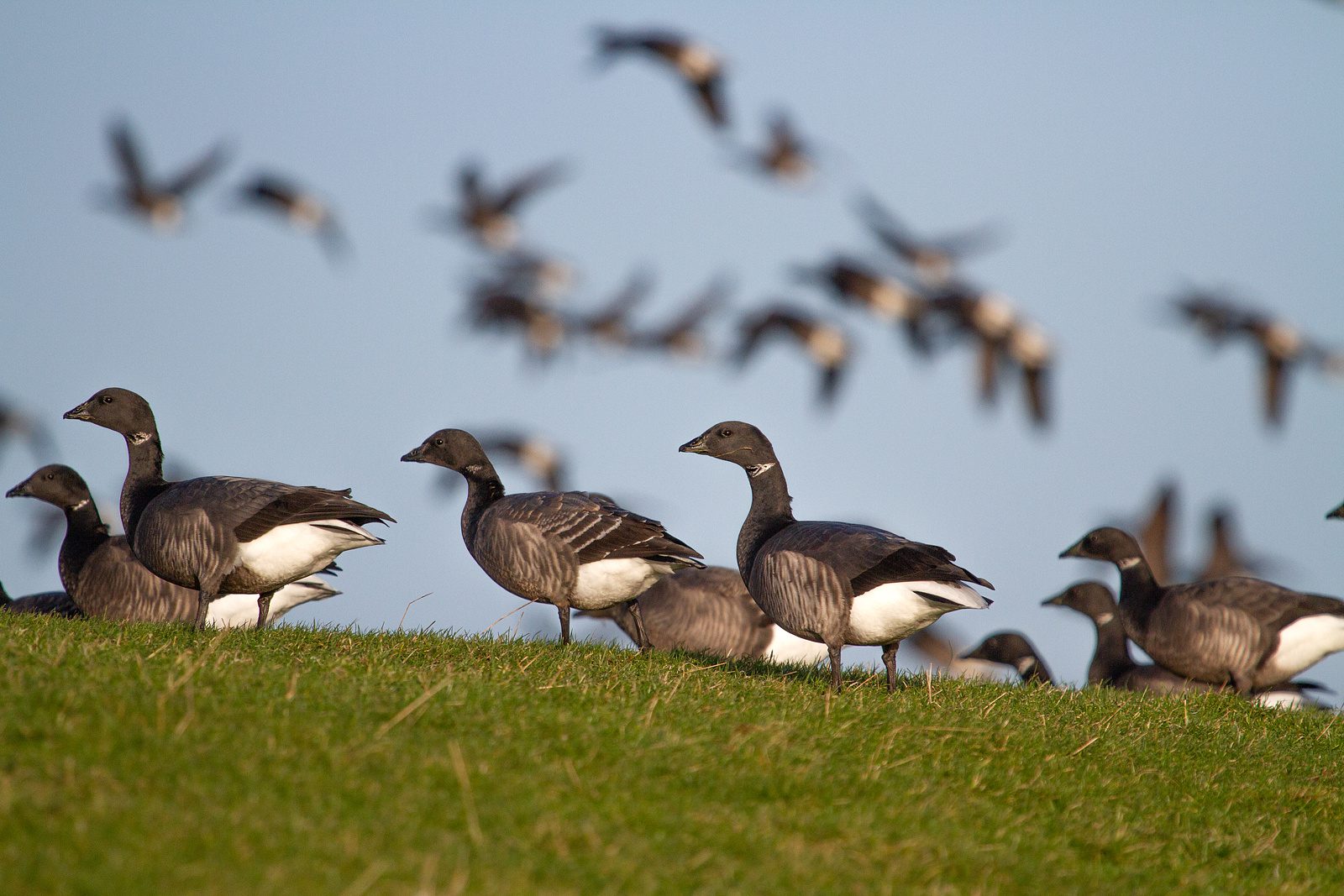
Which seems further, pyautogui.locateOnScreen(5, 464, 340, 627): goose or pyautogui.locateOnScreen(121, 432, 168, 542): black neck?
pyautogui.locateOnScreen(5, 464, 340, 627): goose

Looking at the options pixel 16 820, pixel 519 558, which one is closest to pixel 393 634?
pixel 519 558

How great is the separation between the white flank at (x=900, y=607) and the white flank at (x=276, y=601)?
8.24 metres

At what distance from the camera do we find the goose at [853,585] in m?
11.3

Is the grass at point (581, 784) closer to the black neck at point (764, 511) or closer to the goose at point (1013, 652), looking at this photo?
the black neck at point (764, 511)

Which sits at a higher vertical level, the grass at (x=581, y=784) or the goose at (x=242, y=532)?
the goose at (x=242, y=532)

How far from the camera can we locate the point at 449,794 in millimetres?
7297

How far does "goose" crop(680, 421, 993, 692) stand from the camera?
37.0ft

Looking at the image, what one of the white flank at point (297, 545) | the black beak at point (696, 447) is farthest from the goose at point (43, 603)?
the black beak at point (696, 447)

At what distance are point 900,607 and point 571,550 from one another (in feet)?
12.1

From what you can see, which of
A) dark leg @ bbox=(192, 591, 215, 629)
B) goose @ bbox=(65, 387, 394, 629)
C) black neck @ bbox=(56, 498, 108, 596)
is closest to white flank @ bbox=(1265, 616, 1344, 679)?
goose @ bbox=(65, 387, 394, 629)

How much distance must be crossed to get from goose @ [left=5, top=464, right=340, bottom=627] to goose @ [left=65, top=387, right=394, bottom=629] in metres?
2.65

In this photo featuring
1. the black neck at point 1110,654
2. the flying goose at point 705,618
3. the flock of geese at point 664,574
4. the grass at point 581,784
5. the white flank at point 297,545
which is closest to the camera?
the grass at point 581,784

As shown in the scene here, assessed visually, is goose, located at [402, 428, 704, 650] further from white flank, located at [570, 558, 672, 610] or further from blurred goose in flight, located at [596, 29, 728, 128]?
blurred goose in flight, located at [596, 29, 728, 128]

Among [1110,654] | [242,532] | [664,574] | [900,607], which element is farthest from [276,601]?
[1110,654]
